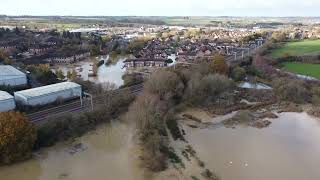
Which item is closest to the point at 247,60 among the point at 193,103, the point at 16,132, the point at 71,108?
the point at 193,103

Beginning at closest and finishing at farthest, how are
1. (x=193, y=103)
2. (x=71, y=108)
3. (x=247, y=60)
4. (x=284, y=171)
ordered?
(x=284, y=171) < (x=71, y=108) < (x=193, y=103) < (x=247, y=60)

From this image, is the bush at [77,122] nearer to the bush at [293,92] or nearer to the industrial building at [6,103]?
the industrial building at [6,103]

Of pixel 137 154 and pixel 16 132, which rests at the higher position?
pixel 16 132

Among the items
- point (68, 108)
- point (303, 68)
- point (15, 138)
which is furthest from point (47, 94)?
point (303, 68)

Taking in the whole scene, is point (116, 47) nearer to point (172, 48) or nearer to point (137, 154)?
point (172, 48)

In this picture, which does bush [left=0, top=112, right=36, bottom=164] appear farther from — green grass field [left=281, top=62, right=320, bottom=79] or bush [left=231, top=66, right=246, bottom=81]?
green grass field [left=281, top=62, right=320, bottom=79]

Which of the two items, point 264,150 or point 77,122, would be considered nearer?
point 264,150

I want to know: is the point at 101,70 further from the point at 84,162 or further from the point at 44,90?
the point at 84,162
